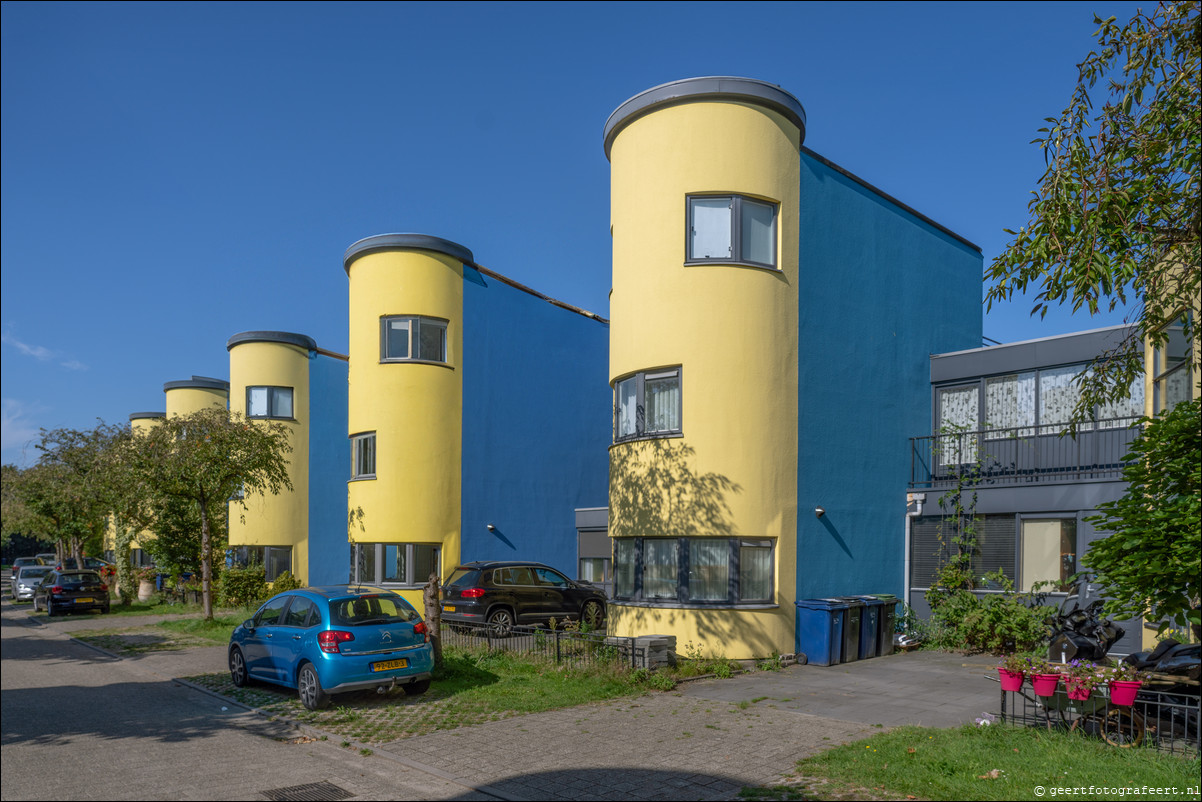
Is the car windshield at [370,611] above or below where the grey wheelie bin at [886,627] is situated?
above

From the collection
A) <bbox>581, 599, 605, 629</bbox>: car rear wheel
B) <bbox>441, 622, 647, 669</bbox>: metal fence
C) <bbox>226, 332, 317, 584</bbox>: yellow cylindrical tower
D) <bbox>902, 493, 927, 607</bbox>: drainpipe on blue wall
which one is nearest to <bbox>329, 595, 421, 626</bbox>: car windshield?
<bbox>441, 622, 647, 669</bbox>: metal fence

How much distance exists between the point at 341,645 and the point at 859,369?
11305mm

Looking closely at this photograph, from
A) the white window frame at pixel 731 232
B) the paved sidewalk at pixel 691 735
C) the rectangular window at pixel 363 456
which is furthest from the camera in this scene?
the rectangular window at pixel 363 456

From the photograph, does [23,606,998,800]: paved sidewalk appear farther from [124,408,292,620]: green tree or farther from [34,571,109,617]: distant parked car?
[34,571,109,617]: distant parked car

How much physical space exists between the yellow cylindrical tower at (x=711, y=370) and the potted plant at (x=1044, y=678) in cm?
645

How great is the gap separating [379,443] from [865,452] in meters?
12.1

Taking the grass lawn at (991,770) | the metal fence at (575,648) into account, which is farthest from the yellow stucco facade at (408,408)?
the grass lawn at (991,770)

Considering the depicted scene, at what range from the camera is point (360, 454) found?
78.9 feet

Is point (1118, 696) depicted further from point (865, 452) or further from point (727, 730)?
point (865, 452)

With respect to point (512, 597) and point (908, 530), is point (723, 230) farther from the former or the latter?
point (512, 597)

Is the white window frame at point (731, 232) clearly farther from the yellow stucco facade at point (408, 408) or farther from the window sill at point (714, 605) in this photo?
the yellow stucco facade at point (408, 408)

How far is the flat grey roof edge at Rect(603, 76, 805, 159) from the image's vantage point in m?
16.1

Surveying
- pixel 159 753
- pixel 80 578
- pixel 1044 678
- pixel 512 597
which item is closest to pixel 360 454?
pixel 512 597

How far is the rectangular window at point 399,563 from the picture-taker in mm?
23031
